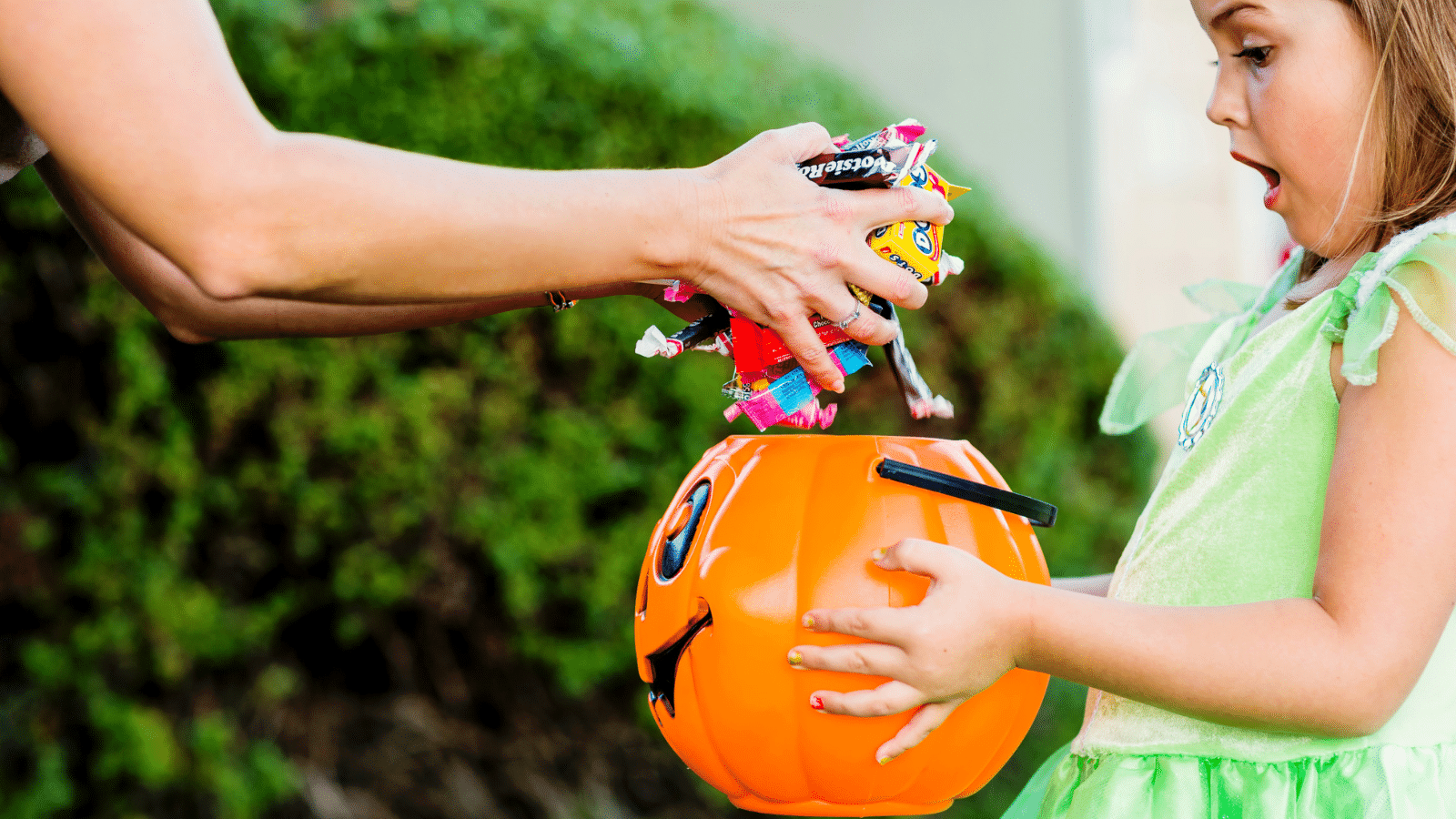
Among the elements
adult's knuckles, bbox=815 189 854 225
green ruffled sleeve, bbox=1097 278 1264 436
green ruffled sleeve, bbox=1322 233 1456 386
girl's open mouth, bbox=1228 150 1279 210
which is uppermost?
adult's knuckles, bbox=815 189 854 225

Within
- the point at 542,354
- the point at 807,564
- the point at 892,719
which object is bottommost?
the point at 542,354

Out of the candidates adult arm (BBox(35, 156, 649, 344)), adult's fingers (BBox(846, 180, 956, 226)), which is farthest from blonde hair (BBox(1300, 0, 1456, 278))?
adult arm (BBox(35, 156, 649, 344))

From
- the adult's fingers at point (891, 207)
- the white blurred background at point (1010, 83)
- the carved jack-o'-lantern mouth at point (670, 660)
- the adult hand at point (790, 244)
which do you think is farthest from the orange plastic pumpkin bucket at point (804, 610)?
the white blurred background at point (1010, 83)

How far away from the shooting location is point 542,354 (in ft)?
12.0

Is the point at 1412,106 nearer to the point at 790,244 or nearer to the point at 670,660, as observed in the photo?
the point at 790,244

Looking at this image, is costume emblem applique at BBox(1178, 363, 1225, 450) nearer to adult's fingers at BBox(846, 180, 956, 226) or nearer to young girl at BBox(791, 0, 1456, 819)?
young girl at BBox(791, 0, 1456, 819)

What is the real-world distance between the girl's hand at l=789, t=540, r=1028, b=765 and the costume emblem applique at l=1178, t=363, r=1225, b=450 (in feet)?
1.55

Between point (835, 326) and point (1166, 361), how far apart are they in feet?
2.80

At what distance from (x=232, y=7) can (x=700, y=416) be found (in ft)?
5.81

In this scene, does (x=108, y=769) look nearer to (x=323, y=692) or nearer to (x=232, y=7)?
(x=323, y=692)

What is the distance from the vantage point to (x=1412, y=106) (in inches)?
63.6

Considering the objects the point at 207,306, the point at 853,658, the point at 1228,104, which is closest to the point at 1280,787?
the point at 853,658

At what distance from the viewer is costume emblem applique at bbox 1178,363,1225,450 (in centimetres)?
180

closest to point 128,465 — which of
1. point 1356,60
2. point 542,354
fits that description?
point 542,354
